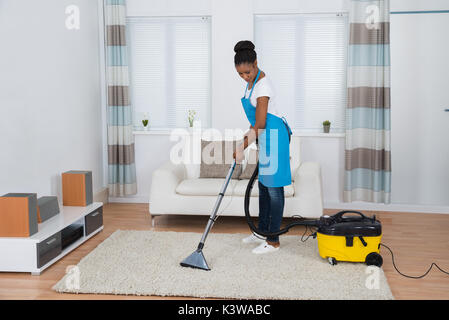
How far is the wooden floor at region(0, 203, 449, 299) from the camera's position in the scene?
2383 millimetres

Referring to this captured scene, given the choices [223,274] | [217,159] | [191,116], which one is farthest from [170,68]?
[223,274]

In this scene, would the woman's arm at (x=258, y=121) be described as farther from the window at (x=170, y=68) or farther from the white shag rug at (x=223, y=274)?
the window at (x=170, y=68)

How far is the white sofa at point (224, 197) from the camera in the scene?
3441mm

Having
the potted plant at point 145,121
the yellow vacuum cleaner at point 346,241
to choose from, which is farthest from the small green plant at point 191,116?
the yellow vacuum cleaner at point 346,241

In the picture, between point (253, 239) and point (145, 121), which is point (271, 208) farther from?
point (145, 121)

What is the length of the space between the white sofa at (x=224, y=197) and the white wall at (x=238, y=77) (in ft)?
2.41

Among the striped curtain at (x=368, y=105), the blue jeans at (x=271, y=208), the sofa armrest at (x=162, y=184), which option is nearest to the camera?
the blue jeans at (x=271, y=208)

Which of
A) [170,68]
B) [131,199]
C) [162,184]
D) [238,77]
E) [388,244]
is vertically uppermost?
[170,68]

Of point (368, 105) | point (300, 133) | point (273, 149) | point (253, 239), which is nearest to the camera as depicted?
point (273, 149)

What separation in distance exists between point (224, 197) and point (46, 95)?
5.02 feet

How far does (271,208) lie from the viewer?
2889 mm

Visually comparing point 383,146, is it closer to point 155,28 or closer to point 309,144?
point 309,144

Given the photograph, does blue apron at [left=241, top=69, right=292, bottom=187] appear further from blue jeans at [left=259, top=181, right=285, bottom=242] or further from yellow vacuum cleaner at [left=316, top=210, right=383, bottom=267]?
yellow vacuum cleaner at [left=316, top=210, right=383, bottom=267]

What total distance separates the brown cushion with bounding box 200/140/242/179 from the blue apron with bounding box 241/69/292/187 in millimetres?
966
